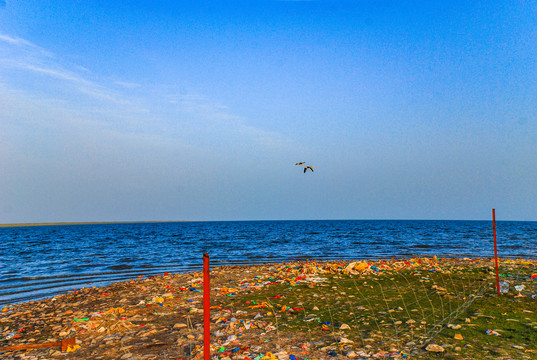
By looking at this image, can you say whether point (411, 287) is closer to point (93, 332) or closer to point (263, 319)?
point (263, 319)

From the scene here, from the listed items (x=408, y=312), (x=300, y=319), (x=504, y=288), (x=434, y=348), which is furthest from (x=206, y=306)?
(x=504, y=288)

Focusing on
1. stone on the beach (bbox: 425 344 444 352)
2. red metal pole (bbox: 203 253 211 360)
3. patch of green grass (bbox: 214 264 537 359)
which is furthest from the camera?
patch of green grass (bbox: 214 264 537 359)

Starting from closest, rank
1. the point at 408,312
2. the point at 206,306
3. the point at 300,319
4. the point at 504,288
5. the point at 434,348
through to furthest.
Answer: the point at 206,306 → the point at 434,348 → the point at 300,319 → the point at 408,312 → the point at 504,288

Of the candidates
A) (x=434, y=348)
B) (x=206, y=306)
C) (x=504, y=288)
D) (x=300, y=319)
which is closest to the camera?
(x=206, y=306)

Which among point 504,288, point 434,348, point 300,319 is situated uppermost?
point 504,288

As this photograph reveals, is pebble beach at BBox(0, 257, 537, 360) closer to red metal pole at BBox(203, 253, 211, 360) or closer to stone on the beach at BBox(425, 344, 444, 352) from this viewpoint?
stone on the beach at BBox(425, 344, 444, 352)

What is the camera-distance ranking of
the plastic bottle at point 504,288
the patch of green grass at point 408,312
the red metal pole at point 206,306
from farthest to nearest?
the plastic bottle at point 504,288, the patch of green grass at point 408,312, the red metal pole at point 206,306

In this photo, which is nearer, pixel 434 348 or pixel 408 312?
pixel 434 348

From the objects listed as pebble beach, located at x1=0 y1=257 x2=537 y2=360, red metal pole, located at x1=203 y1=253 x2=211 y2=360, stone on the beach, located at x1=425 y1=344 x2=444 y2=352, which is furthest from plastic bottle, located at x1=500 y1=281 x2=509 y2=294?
red metal pole, located at x1=203 y1=253 x2=211 y2=360

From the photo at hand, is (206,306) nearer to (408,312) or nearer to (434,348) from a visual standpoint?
(434,348)

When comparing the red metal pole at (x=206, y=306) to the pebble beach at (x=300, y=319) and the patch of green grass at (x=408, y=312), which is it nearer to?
the pebble beach at (x=300, y=319)

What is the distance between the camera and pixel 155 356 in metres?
5.48

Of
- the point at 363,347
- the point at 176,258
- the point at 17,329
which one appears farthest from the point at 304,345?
the point at 176,258

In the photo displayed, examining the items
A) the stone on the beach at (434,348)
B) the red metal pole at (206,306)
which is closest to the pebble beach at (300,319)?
the stone on the beach at (434,348)
